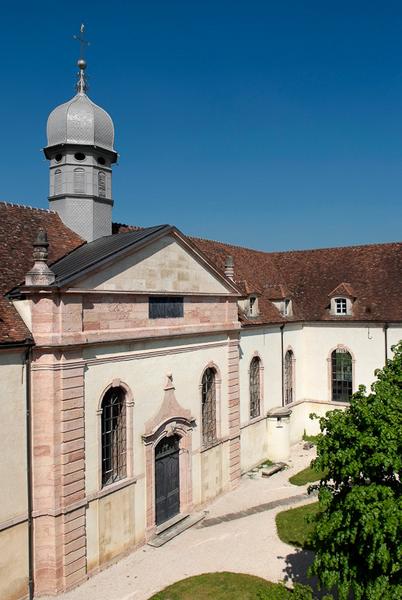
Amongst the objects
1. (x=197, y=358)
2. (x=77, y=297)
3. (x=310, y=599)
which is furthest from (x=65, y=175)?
(x=310, y=599)

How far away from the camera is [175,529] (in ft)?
66.0

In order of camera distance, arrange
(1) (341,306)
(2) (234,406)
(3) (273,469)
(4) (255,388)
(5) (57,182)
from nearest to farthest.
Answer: (5) (57,182) < (2) (234,406) < (3) (273,469) < (4) (255,388) < (1) (341,306)

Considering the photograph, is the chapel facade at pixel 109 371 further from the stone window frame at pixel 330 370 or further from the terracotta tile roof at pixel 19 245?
the stone window frame at pixel 330 370

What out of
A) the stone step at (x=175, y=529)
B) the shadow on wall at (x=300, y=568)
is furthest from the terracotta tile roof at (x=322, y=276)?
the shadow on wall at (x=300, y=568)

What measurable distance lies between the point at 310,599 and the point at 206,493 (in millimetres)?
11614

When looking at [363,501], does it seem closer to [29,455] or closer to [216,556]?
[216,556]

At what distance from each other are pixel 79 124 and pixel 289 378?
65.4 ft

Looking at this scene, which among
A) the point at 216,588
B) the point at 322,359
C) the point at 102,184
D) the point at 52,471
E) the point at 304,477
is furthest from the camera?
the point at 322,359

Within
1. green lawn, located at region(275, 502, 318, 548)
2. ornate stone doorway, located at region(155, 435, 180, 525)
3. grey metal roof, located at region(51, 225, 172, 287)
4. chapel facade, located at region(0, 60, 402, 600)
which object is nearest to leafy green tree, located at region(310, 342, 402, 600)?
green lawn, located at region(275, 502, 318, 548)

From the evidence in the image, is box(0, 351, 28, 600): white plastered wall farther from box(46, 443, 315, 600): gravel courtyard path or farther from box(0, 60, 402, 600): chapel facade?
box(46, 443, 315, 600): gravel courtyard path

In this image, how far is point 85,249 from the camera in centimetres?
2030

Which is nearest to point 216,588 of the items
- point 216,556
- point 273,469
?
point 216,556

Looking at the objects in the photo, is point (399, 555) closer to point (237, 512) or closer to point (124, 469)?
point (124, 469)

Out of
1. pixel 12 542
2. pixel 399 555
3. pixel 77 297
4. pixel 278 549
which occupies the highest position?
pixel 77 297
